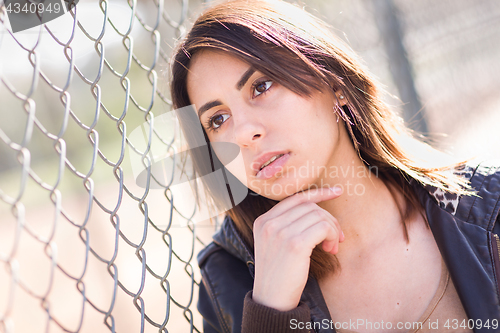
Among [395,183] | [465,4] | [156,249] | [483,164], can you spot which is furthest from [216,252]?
[156,249]

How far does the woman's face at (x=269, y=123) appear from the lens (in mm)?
1570

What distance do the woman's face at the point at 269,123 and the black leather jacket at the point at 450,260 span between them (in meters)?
0.45

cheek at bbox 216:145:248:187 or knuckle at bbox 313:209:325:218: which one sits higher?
cheek at bbox 216:145:248:187

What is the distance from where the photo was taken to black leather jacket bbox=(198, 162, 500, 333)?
60.4 inches

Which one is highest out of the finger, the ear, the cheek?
the ear

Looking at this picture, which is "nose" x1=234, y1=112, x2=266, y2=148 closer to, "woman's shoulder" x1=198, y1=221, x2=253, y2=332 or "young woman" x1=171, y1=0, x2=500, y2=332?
"young woman" x1=171, y1=0, x2=500, y2=332

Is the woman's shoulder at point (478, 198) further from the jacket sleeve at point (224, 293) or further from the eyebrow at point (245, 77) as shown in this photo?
the eyebrow at point (245, 77)

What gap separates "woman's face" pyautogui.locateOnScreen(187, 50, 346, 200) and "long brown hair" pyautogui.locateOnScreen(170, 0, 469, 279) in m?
0.05

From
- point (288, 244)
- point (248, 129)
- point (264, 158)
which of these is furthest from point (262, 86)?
point (288, 244)

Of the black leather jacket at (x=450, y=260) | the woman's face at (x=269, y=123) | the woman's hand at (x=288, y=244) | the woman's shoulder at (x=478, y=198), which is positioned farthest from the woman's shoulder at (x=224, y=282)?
the woman's shoulder at (x=478, y=198)

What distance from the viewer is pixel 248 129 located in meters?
1.55

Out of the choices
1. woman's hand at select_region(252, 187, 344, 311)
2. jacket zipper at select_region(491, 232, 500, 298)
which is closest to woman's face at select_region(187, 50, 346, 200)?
woman's hand at select_region(252, 187, 344, 311)

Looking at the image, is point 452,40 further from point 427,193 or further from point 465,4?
point 427,193

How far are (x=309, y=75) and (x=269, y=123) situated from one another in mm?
290
